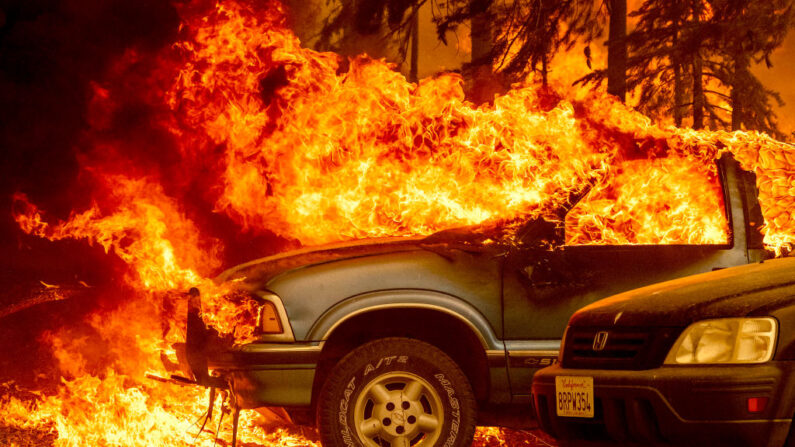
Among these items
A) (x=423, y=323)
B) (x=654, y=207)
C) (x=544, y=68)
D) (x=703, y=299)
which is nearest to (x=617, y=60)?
(x=544, y=68)

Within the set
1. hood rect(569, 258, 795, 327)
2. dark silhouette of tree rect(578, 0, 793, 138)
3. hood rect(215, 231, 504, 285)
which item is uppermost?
dark silhouette of tree rect(578, 0, 793, 138)

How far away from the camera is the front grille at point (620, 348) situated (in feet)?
14.3

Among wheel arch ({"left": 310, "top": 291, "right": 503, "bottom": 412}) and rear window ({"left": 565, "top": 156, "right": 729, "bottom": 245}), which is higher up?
rear window ({"left": 565, "top": 156, "right": 729, "bottom": 245})

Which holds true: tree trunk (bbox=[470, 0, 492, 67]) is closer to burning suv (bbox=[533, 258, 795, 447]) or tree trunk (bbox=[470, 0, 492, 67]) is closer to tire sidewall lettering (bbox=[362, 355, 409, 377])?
tire sidewall lettering (bbox=[362, 355, 409, 377])

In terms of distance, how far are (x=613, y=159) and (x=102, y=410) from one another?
162 inches

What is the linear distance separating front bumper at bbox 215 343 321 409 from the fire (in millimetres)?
181

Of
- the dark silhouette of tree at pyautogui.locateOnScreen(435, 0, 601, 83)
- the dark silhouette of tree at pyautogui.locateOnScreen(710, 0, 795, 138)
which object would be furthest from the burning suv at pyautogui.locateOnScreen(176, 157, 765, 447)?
the dark silhouette of tree at pyautogui.locateOnScreen(710, 0, 795, 138)

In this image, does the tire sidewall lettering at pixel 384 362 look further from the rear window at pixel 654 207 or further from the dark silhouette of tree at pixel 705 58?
the dark silhouette of tree at pixel 705 58

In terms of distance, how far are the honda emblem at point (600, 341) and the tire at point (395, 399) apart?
4.40 feet

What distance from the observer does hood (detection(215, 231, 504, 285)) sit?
6.00 metres

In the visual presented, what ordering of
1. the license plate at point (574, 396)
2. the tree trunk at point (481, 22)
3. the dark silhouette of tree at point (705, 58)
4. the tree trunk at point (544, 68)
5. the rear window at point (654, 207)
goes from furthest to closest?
the dark silhouette of tree at point (705, 58) → the tree trunk at point (544, 68) → the tree trunk at point (481, 22) → the rear window at point (654, 207) → the license plate at point (574, 396)

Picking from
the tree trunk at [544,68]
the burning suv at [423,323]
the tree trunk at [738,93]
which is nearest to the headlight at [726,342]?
the burning suv at [423,323]

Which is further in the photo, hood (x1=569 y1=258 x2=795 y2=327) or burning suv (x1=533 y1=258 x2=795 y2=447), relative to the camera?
hood (x1=569 y1=258 x2=795 y2=327)

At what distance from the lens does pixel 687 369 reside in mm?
4230
